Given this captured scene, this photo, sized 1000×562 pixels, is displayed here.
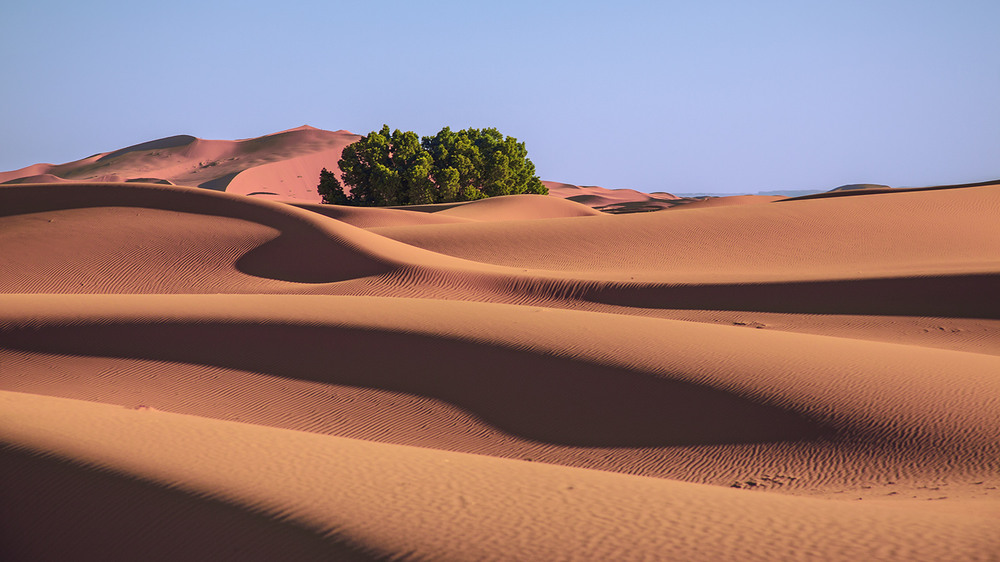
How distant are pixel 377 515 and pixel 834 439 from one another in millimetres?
4747

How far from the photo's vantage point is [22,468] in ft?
16.3

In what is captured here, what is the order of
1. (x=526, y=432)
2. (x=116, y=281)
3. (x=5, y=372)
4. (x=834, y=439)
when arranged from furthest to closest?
(x=116, y=281), (x=5, y=372), (x=526, y=432), (x=834, y=439)

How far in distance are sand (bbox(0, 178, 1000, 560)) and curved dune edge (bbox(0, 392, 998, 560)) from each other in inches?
0.9

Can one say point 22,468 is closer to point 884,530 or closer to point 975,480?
point 884,530

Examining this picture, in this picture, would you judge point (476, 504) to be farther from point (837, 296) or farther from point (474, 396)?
point (837, 296)

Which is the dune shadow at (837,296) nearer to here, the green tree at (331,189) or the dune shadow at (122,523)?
the dune shadow at (122,523)

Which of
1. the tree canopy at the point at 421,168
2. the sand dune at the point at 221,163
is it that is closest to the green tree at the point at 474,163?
the tree canopy at the point at 421,168

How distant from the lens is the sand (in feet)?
13.0

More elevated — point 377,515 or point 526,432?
point 377,515

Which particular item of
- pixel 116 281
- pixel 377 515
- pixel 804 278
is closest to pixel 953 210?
pixel 804 278

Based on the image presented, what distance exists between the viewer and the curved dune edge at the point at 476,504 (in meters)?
3.54

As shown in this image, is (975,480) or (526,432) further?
(526,432)

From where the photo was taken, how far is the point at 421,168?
145 feet

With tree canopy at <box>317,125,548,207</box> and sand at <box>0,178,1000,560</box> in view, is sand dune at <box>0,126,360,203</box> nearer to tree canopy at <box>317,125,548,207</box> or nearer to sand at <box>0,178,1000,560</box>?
tree canopy at <box>317,125,548,207</box>
